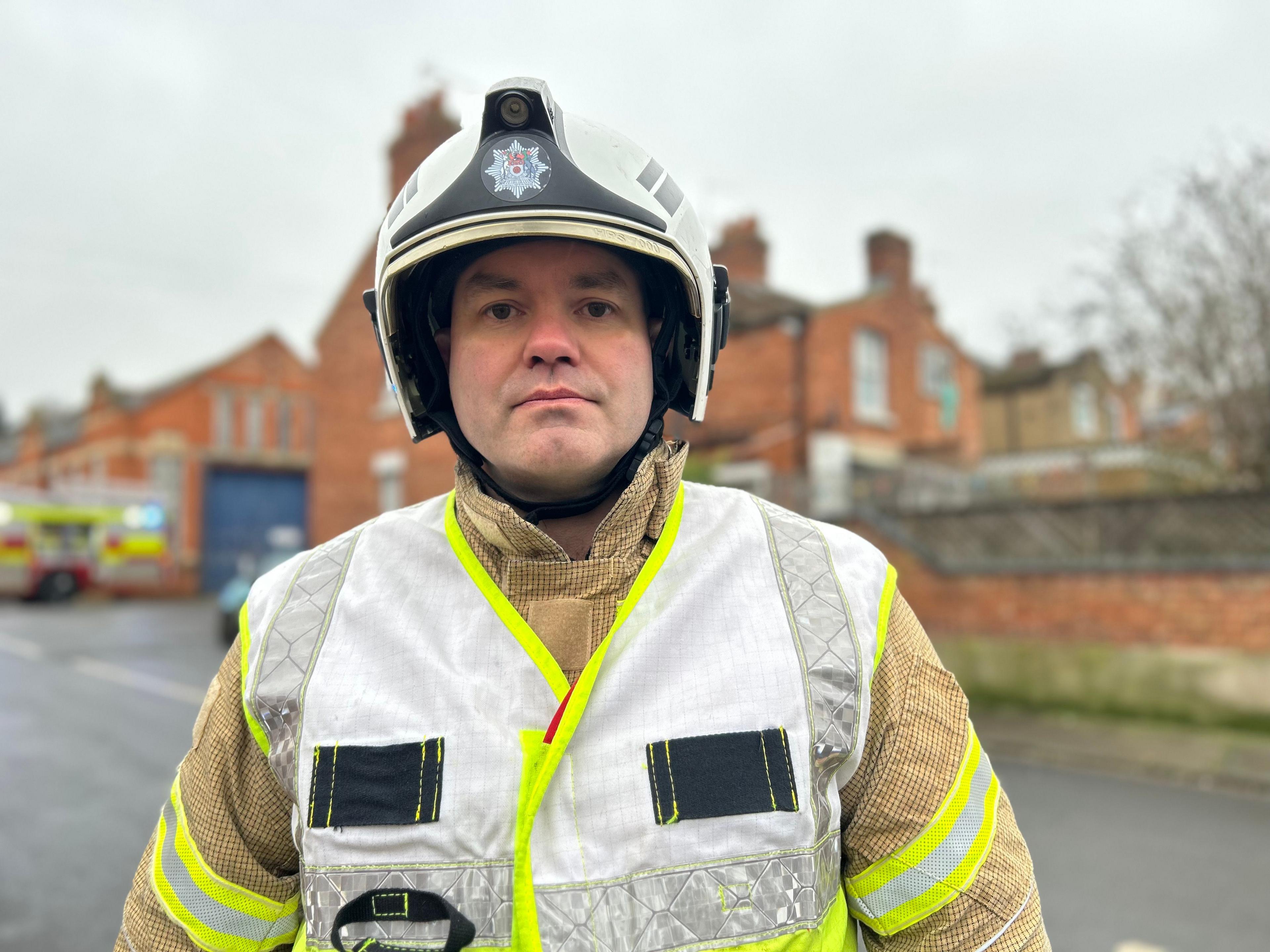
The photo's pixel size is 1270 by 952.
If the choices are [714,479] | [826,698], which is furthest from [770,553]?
[714,479]

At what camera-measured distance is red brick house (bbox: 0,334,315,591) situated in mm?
30266

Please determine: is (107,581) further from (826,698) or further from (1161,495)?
(826,698)

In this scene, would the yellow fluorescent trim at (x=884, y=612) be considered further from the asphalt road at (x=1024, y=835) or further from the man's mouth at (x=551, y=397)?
the asphalt road at (x=1024, y=835)

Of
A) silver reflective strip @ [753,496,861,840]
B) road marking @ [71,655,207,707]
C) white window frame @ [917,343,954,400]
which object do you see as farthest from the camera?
white window frame @ [917,343,954,400]

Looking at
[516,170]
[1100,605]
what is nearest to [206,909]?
[516,170]

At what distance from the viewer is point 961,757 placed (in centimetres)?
142

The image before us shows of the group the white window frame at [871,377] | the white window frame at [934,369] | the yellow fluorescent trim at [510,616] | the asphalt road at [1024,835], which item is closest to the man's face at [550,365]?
the yellow fluorescent trim at [510,616]

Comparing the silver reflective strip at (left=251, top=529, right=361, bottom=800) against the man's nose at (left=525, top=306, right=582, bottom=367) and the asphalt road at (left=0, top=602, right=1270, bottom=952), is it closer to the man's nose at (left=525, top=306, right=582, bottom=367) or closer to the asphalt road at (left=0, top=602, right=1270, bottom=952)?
the man's nose at (left=525, top=306, right=582, bottom=367)

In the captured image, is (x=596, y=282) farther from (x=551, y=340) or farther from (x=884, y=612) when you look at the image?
(x=884, y=612)

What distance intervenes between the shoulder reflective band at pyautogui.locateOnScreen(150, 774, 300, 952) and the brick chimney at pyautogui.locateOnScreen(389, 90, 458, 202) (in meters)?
15.0

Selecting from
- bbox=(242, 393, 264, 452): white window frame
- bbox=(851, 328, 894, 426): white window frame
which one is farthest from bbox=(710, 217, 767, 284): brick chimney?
bbox=(242, 393, 264, 452): white window frame

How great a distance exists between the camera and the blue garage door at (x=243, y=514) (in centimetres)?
3017

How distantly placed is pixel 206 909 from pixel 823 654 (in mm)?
1014

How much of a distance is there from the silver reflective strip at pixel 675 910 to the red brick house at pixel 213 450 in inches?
1199
